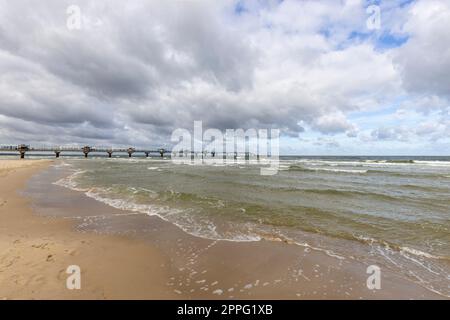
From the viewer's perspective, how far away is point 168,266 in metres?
5.23

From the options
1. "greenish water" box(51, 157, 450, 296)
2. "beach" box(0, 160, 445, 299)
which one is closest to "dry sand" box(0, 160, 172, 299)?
"beach" box(0, 160, 445, 299)

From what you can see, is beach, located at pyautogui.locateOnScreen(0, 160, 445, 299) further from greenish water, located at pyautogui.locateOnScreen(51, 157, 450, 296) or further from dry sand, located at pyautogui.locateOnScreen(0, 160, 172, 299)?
greenish water, located at pyautogui.locateOnScreen(51, 157, 450, 296)

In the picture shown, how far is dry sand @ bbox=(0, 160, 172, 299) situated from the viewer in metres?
4.04

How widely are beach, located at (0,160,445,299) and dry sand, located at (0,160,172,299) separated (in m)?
0.02

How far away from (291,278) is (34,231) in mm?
7519

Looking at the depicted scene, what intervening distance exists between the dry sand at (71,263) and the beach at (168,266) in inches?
0.7

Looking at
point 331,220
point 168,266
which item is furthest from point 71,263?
point 331,220

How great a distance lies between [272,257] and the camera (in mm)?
5836

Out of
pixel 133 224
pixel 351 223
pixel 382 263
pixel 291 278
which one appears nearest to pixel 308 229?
pixel 351 223

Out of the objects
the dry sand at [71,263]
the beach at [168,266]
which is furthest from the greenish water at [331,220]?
the dry sand at [71,263]

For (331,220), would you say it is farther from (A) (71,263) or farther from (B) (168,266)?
(A) (71,263)

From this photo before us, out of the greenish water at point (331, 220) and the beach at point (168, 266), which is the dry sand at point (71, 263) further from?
the greenish water at point (331, 220)

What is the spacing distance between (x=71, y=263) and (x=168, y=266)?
206 cm
